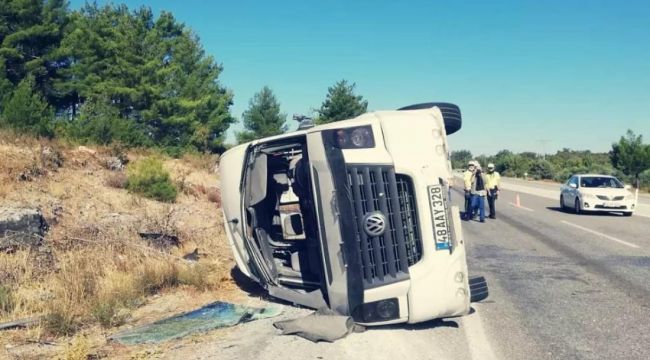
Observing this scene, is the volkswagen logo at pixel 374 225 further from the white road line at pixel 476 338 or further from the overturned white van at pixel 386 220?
the white road line at pixel 476 338

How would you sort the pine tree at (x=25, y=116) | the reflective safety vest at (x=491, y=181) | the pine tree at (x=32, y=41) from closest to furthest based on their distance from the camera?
the reflective safety vest at (x=491, y=181), the pine tree at (x=25, y=116), the pine tree at (x=32, y=41)

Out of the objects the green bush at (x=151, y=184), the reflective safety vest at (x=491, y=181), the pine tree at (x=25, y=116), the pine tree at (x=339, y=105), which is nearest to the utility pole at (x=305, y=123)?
the green bush at (x=151, y=184)

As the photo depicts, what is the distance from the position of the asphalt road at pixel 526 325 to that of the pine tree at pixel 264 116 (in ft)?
131

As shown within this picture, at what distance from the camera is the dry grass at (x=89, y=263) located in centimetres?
520

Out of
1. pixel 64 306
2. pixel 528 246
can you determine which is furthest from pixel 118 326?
pixel 528 246

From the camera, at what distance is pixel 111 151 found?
56.5 feet

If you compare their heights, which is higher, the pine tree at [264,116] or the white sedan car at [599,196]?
the pine tree at [264,116]

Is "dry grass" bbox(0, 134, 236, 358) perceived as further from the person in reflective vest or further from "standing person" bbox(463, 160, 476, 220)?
the person in reflective vest

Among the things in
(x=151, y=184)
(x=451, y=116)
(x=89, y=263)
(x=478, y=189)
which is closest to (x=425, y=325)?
(x=451, y=116)

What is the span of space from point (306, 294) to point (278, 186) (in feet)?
6.87

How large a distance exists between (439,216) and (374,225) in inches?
24.7

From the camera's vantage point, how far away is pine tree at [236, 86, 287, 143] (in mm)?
47625

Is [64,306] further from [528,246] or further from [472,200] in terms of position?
[472,200]

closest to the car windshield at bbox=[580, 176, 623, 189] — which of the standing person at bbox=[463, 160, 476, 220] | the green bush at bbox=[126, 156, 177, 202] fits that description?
the standing person at bbox=[463, 160, 476, 220]
